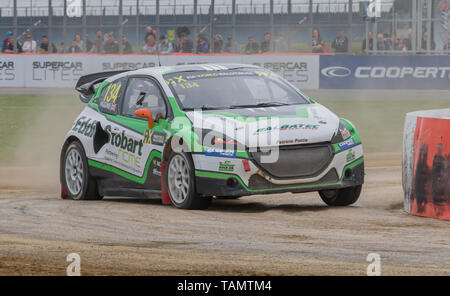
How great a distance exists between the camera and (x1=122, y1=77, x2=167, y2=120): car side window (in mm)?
9134

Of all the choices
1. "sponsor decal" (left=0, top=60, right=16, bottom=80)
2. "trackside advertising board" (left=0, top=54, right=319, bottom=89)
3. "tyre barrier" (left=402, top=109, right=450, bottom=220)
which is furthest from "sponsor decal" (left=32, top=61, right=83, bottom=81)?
"tyre barrier" (left=402, top=109, right=450, bottom=220)

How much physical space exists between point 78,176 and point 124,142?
3.63 feet

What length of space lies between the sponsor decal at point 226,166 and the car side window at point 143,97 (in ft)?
3.55

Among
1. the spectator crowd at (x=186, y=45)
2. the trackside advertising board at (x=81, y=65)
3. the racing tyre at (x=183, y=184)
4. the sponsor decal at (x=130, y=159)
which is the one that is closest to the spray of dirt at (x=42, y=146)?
the trackside advertising board at (x=81, y=65)

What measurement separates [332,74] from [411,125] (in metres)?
22.0

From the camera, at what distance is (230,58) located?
3095 centimetres

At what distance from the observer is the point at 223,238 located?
6.73 m

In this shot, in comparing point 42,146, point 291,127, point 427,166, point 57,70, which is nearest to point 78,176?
point 291,127

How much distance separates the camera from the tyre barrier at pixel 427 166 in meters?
7.78

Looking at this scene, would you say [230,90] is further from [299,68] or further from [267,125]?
[299,68]

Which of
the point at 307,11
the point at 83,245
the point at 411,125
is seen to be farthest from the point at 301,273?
the point at 307,11

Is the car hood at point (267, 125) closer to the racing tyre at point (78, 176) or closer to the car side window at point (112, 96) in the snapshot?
the car side window at point (112, 96)

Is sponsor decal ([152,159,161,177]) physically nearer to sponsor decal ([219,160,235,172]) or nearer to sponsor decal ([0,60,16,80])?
sponsor decal ([219,160,235,172])
